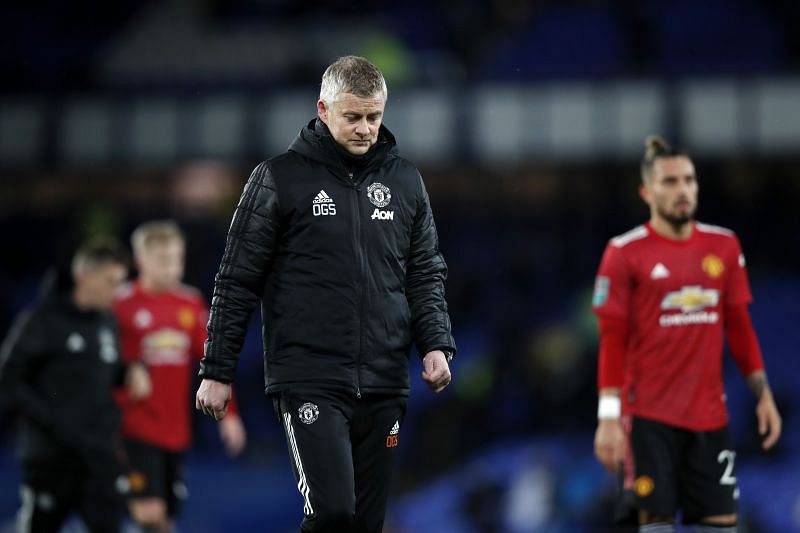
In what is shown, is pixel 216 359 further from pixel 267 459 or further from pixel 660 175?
pixel 267 459

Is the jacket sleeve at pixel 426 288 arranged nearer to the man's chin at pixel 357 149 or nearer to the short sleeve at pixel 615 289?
the man's chin at pixel 357 149

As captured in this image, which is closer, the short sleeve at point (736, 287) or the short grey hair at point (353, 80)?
the short grey hair at point (353, 80)

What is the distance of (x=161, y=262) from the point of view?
966 centimetres

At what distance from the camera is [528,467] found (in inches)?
710

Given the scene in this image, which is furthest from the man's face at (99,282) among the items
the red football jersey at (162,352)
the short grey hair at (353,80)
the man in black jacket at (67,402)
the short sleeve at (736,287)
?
the short sleeve at (736,287)

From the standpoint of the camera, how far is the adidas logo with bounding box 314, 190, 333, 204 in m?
5.23

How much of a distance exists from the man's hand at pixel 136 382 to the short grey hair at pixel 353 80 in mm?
4265

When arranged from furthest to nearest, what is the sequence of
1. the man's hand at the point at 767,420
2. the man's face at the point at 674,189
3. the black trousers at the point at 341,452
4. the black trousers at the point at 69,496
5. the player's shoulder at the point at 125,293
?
the player's shoulder at the point at 125,293 → the black trousers at the point at 69,496 → the man's face at the point at 674,189 → the man's hand at the point at 767,420 → the black trousers at the point at 341,452

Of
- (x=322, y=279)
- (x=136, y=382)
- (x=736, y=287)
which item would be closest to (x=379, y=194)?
(x=322, y=279)

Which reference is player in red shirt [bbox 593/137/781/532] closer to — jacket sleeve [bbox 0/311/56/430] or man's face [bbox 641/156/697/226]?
man's face [bbox 641/156/697/226]

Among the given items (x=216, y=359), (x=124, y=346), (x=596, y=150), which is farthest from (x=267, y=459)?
(x=216, y=359)

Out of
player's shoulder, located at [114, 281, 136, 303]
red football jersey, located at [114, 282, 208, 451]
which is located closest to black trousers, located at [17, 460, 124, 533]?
red football jersey, located at [114, 282, 208, 451]

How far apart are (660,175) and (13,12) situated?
23.0 metres

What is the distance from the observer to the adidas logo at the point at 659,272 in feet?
22.6
